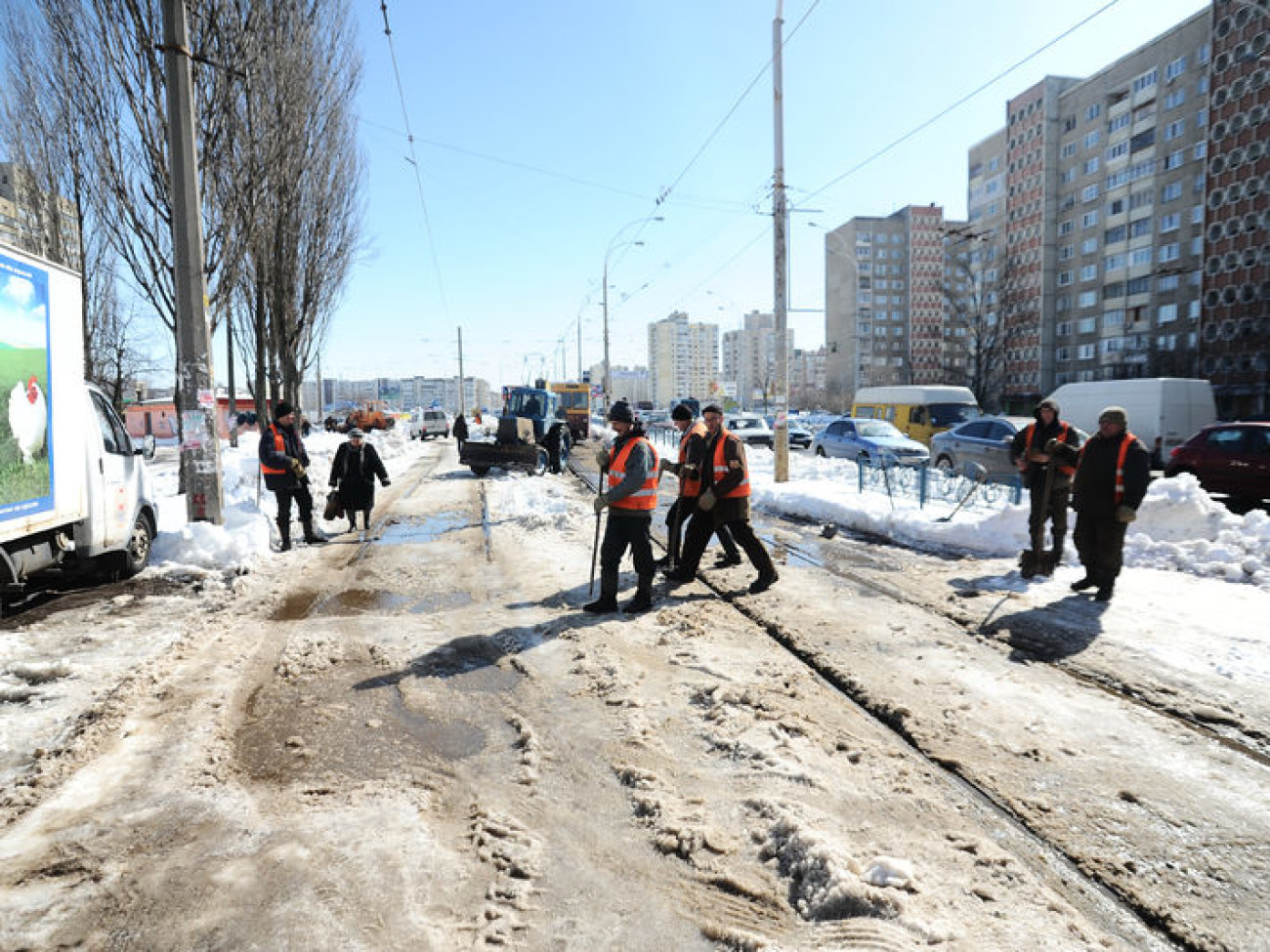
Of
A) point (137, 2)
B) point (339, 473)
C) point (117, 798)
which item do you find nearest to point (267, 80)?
point (137, 2)

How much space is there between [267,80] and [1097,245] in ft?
241

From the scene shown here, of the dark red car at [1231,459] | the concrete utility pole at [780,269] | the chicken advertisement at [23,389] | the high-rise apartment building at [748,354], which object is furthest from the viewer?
the high-rise apartment building at [748,354]

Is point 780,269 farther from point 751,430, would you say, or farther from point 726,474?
point 751,430

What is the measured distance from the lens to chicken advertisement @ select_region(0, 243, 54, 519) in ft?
17.6

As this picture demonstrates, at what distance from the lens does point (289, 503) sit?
943cm

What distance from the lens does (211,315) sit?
13.6 m

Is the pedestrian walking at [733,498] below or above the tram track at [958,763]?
above

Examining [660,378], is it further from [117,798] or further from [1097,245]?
[117,798]

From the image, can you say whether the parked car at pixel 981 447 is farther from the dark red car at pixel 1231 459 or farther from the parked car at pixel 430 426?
the parked car at pixel 430 426

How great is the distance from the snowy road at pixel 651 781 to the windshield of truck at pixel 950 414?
665 inches

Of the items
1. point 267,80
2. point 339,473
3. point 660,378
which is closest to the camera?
point 339,473

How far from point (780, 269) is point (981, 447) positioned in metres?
6.11

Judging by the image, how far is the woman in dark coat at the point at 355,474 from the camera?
1031 cm

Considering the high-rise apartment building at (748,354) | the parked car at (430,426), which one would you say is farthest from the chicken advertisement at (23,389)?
the high-rise apartment building at (748,354)
